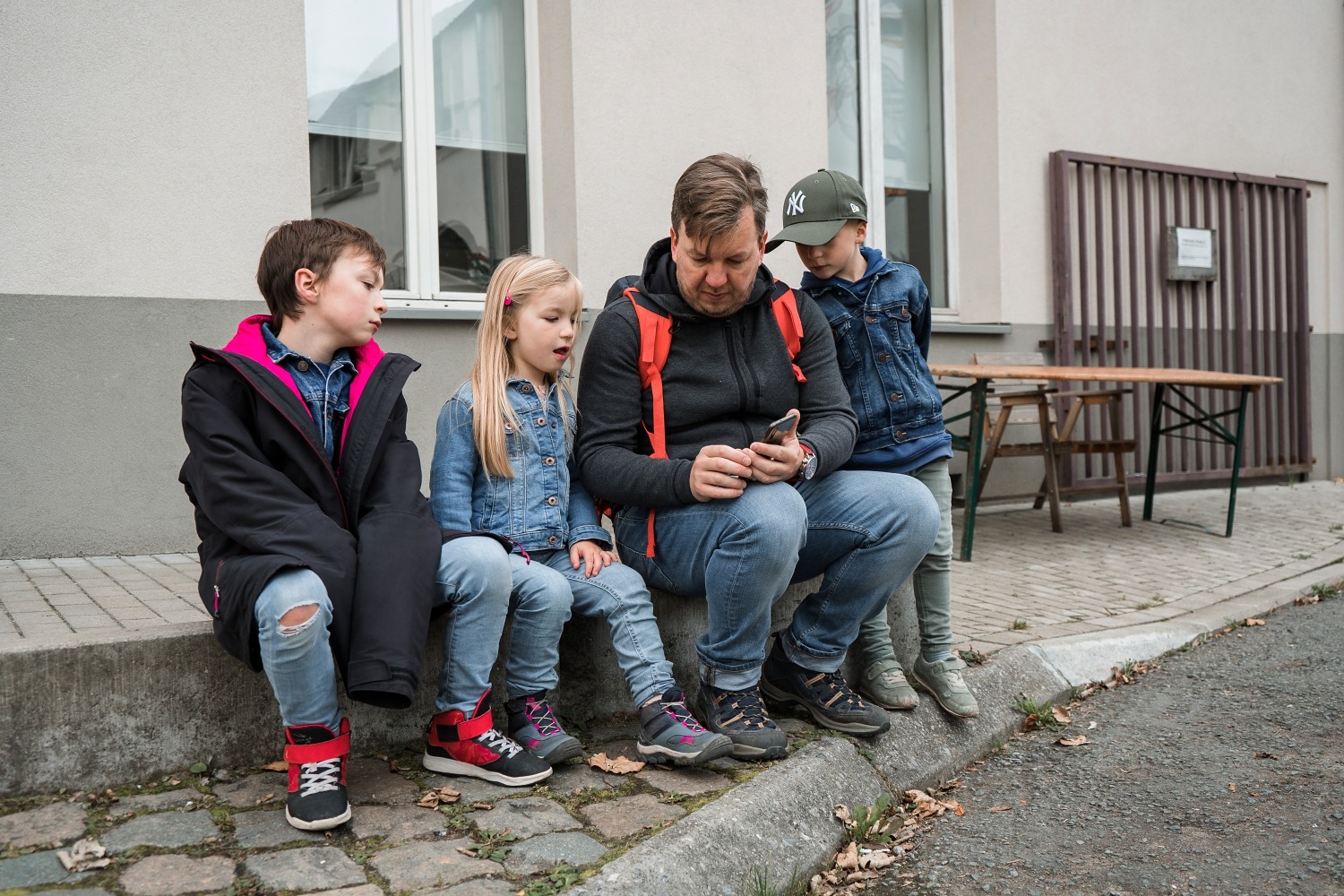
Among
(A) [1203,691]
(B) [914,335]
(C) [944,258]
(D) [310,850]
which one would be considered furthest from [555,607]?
(C) [944,258]

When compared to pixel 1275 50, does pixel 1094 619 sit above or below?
below

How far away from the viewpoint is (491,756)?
8.79ft

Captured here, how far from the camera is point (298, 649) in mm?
2342

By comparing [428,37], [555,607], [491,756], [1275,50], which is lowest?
[491,756]

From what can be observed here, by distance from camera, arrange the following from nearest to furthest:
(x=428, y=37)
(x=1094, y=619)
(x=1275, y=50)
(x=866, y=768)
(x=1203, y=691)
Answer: (x=866, y=768) → (x=1203, y=691) → (x=1094, y=619) → (x=428, y=37) → (x=1275, y=50)

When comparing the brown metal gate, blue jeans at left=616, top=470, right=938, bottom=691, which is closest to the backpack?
blue jeans at left=616, top=470, right=938, bottom=691

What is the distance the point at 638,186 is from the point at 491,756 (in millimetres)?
3986

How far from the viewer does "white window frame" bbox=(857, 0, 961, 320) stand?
779 centimetres

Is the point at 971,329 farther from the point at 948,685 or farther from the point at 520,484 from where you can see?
the point at 520,484

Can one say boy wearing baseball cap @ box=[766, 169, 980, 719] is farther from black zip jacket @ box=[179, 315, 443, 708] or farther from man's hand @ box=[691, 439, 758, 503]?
black zip jacket @ box=[179, 315, 443, 708]

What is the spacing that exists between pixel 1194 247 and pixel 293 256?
775 centimetres

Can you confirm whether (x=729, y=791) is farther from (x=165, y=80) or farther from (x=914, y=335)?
(x=165, y=80)

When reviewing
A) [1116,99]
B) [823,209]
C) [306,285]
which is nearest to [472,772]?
[306,285]

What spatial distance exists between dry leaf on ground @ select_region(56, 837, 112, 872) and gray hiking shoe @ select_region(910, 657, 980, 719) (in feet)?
7.37
